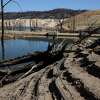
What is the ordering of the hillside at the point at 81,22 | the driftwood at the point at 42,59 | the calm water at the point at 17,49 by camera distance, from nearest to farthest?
the driftwood at the point at 42,59 → the calm water at the point at 17,49 → the hillside at the point at 81,22

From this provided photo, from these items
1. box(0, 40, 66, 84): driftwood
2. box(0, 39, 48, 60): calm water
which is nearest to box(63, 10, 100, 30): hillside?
box(0, 39, 48, 60): calm water

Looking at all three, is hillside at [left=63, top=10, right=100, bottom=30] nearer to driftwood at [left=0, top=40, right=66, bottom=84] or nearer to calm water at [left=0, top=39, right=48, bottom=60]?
calm water at [left=0, top=39, right=48, bottom=60]

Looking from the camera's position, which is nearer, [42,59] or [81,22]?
[42,59]

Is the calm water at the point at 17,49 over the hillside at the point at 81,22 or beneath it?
over

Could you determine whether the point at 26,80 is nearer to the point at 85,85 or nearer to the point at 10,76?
the point at 10,76

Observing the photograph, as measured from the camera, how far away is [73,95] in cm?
976

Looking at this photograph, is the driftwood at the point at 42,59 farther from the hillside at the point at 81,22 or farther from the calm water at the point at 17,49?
the hillside at the point at 81,22

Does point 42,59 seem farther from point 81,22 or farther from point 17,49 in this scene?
point 81,22

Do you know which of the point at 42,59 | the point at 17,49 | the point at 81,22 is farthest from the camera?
the point at 81,22

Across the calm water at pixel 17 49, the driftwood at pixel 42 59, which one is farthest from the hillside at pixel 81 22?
the driftwood at pixel 42 59

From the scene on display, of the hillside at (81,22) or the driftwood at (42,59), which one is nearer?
the driftwood at (42,59)

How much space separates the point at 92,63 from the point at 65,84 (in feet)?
7.80

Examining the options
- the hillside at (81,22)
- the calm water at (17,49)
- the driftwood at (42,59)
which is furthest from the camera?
the hillside at (81,22)

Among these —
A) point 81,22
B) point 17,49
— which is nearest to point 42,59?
point 17,49
